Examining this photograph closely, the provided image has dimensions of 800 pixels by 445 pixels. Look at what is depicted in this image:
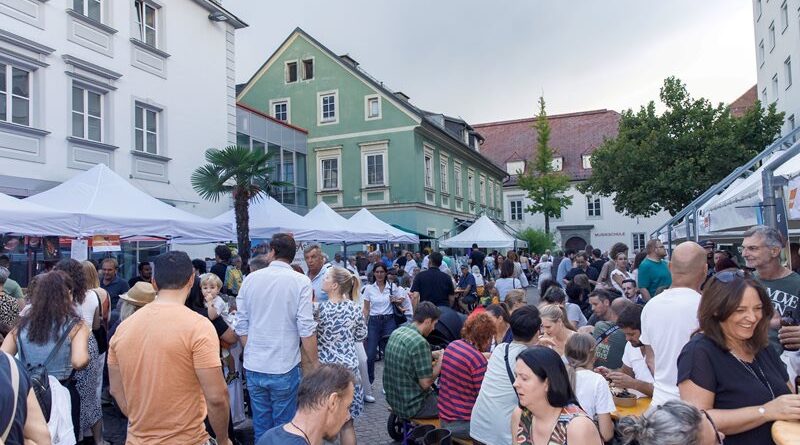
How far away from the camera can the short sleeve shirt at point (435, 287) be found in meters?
8.57

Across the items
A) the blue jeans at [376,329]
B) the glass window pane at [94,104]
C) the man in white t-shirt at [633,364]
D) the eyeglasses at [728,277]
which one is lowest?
the blue jeans at [376,329]

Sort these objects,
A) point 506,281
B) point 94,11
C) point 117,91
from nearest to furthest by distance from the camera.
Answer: point 506,281 < point 94,11 < point 117,91

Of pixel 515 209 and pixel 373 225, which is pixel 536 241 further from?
pixel 373 225

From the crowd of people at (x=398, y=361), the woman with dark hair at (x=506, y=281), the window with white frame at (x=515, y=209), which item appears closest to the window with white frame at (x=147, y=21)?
the crowd of people at (x=398, y=361)

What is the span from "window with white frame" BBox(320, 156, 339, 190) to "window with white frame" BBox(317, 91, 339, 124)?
74.5 inches

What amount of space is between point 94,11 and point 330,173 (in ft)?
51.4

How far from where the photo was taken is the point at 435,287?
337 inches

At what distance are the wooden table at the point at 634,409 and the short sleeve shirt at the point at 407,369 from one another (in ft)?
5.26

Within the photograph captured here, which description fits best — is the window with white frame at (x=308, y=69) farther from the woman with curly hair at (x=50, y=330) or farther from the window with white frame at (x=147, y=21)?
the woman with curly hair at (x=50, y=330)

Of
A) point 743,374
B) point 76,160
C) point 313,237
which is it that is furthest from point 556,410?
point 76,160

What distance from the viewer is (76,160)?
11.7 m

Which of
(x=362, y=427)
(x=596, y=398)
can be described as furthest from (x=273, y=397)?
(x=596, y=398)

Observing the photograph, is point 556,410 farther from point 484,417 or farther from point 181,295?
point 181,295

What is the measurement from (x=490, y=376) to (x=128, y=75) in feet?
39.9
